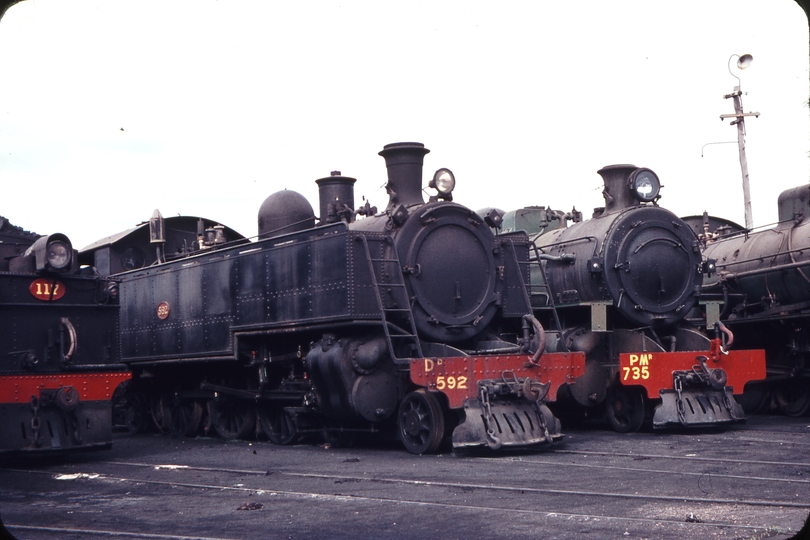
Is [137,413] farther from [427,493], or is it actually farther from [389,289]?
[427,493]

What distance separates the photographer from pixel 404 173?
11211mm

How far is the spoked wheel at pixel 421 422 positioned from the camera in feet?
32.0

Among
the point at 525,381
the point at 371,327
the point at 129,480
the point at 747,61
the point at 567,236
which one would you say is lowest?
the point at 129,480

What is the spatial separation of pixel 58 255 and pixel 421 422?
14.5 ft

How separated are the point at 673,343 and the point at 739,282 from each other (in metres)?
2.79

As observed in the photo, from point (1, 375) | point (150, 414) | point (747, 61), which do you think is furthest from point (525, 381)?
point (747, 61)

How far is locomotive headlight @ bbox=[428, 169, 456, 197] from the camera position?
11.2 metres

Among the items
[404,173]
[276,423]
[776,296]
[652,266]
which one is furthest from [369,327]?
[776,296]

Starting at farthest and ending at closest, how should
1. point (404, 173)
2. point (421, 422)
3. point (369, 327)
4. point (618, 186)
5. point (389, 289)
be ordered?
point (618, 186) → point (404, 173) → point (369, 327) → point (389, 289) → point (421, 422)

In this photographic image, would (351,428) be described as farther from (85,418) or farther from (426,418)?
(85,418)

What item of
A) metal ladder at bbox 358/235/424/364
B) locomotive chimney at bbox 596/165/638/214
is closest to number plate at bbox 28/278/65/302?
metal ladder at bbox 358/235/424/364

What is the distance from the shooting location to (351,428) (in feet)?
35.5

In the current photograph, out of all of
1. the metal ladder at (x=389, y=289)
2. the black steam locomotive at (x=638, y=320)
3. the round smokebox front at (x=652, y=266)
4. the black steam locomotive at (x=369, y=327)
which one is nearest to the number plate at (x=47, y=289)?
the black steam locomotive at (x=369, y=327)

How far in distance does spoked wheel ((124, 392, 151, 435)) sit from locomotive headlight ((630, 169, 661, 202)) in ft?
28.1
